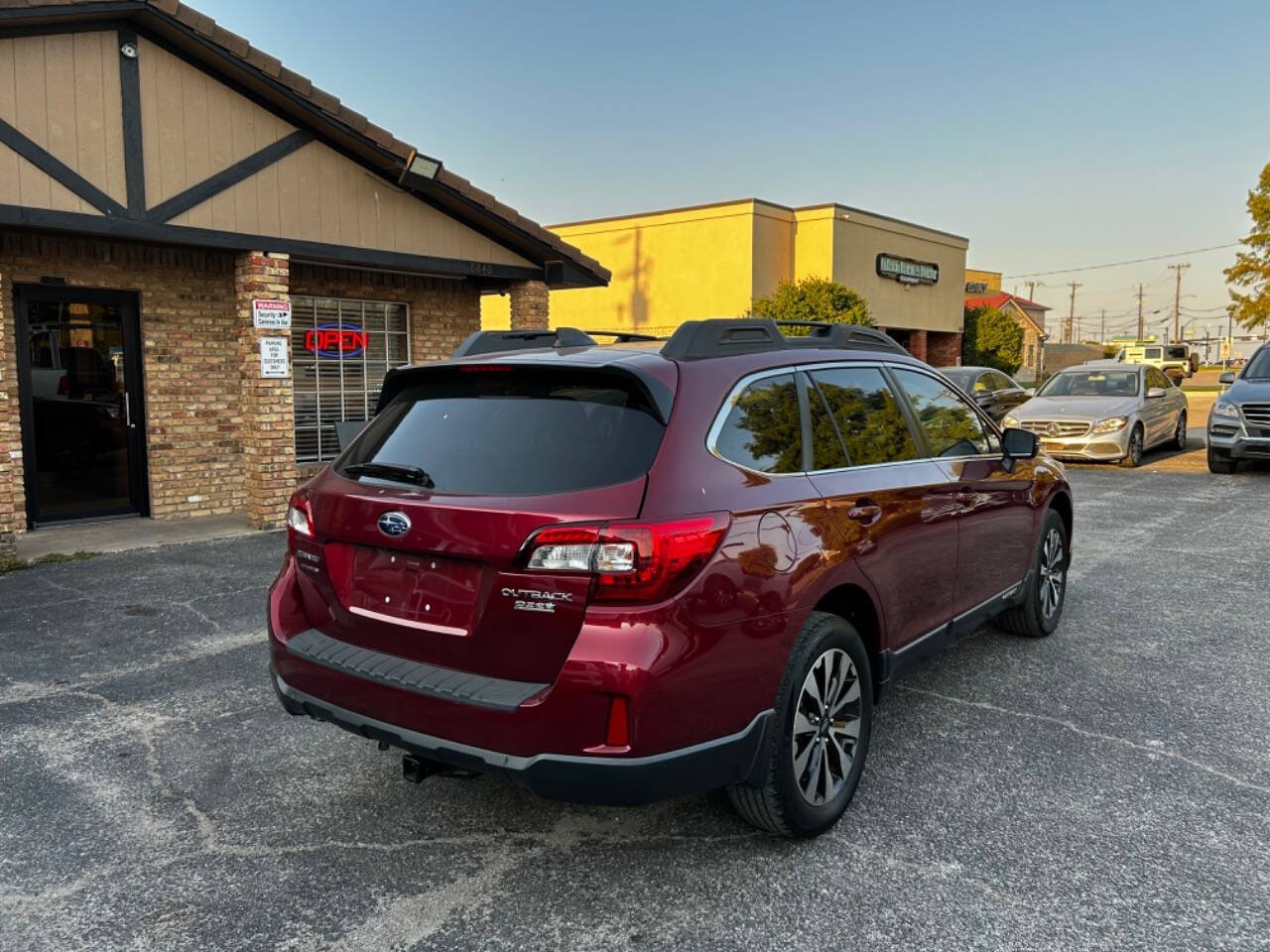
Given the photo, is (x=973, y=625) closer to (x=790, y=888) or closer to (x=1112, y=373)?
(x=790, y=888)

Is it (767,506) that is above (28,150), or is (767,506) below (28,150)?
below

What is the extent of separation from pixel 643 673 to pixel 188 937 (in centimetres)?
155

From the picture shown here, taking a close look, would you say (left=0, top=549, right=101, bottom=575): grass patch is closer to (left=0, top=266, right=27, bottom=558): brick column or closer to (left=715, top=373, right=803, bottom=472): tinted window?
(left=0, top=266, right=27, bottom=558): brick column

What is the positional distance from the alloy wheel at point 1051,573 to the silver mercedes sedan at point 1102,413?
794 cm

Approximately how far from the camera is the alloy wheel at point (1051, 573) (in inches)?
211

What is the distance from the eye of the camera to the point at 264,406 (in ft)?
30.5

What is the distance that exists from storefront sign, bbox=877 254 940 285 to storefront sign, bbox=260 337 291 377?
2383 centimetres

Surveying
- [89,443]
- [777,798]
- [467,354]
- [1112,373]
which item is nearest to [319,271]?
[89,443]

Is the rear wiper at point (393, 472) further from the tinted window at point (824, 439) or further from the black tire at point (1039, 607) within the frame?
the black tire at point (1039, 607)

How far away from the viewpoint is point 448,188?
10.0 meters

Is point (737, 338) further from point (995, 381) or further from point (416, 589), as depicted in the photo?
point (995, 381)

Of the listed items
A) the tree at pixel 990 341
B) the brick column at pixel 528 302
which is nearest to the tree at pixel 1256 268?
the tree at pixel 990 341

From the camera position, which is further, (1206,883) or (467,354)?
(467,354)

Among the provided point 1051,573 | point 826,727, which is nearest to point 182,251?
point 1051,573
